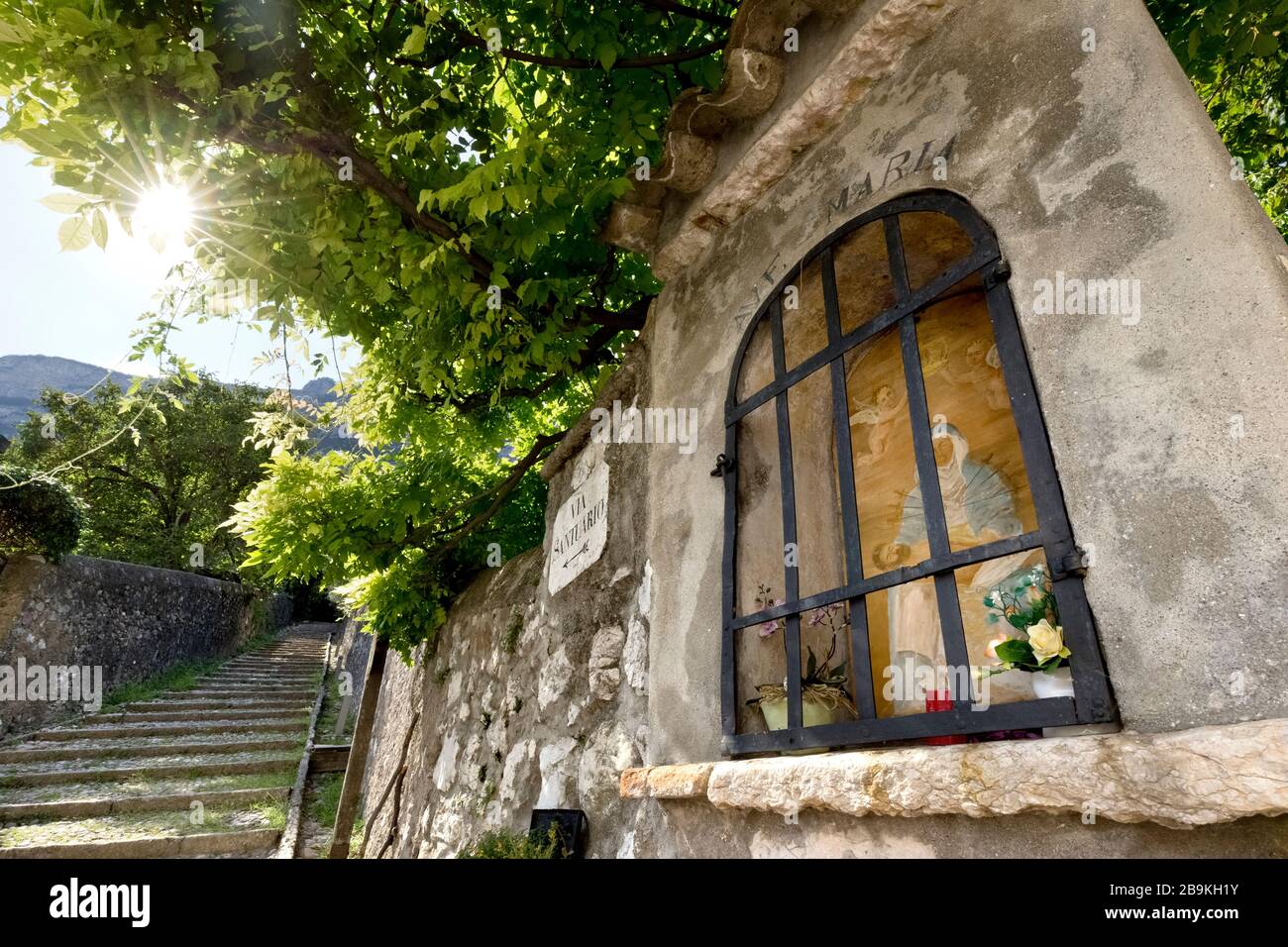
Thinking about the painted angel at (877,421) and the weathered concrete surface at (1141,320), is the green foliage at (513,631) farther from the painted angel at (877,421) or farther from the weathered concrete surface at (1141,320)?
the weathered concrete surface at (1141,320)

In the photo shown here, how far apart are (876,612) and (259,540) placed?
4229mm

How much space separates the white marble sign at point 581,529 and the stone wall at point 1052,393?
0.50ft

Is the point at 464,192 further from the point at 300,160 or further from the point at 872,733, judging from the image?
the point at 872,733

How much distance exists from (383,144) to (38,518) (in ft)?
29.6

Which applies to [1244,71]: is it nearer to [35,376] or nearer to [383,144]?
[383,144]

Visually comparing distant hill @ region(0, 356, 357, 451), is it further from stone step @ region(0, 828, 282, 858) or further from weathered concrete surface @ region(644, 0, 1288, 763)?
weathered concrete surface @ region(644, 0, 1288, 763)

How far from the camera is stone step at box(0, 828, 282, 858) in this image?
212 inches

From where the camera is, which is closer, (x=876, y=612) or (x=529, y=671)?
(x=876, y=612)

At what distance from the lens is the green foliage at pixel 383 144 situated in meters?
2.50

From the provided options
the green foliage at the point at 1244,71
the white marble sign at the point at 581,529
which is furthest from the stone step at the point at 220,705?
the green foliage at the point at 1244,71

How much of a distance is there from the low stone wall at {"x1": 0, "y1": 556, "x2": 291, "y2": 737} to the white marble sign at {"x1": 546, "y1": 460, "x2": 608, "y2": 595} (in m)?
8.89

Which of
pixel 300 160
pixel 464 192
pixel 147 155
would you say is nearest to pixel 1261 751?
pixel 464 192

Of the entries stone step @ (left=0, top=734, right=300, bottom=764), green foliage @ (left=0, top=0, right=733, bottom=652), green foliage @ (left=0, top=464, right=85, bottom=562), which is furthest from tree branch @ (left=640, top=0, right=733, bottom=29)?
stone step @ (left=0, top=734, right=300, bottom=764)

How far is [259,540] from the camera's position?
15.7ft
